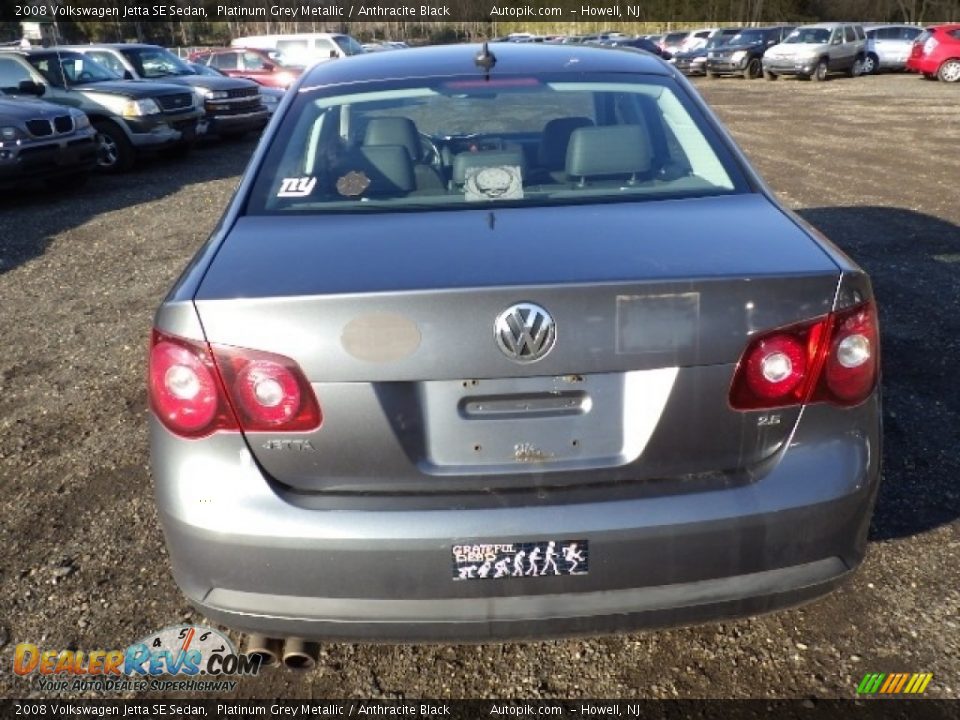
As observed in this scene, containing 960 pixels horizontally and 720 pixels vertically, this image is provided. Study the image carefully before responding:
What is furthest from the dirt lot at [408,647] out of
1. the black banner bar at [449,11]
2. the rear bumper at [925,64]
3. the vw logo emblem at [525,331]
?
the black banner bar at [449,11]

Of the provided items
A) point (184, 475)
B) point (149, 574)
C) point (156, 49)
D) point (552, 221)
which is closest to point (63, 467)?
point (149, 574)

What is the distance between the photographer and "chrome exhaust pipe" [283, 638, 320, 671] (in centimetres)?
238

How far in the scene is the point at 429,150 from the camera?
3.41 metres

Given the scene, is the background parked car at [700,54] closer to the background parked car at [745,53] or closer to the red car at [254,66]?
the background parked car at [745,53]

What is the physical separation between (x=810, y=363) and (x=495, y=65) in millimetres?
1848

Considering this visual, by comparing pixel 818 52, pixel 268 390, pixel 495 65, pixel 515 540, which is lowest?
pixel 818 52

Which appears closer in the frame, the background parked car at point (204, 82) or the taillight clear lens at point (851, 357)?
the taillight clear lens at point (851, 357)

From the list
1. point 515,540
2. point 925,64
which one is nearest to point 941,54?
point 925,64

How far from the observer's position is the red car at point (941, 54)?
2312 centimetres

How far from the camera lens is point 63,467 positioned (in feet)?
12.6

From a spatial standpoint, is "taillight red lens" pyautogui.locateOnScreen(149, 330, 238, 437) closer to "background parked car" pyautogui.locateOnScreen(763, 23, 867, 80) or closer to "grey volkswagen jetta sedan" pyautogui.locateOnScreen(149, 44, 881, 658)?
"grey volkswagen jetta sedan" pyautogui.locateOnScreen(149, 44, 881, 658)

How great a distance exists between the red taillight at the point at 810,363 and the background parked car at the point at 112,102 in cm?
1138

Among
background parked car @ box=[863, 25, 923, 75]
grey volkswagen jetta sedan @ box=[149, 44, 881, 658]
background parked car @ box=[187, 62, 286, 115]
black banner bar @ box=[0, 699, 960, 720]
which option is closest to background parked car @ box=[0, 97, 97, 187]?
background parked car @ box=[187, 62, 286, 115]

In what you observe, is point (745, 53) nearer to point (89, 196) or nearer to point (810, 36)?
point (810, 36)
